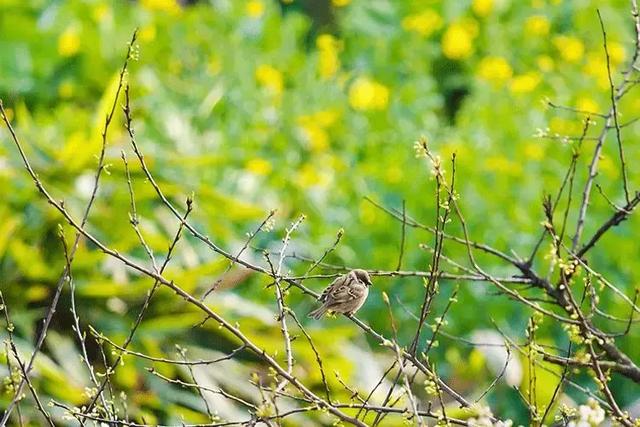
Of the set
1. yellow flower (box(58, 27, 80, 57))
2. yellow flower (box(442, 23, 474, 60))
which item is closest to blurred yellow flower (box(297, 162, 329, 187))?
yellow flower (box(58, 27, 80, 57))

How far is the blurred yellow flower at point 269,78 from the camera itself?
24.5ft

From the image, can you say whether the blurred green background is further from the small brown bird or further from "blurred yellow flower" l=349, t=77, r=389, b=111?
the small brown bird

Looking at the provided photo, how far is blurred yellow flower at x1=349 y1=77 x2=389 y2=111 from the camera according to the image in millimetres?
7305

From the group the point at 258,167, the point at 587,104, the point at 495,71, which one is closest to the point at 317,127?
the point at 258,167

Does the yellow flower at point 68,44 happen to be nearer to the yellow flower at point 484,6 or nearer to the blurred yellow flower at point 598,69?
the yellow flower at point 484,6

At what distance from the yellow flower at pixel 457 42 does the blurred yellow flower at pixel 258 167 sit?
212cm

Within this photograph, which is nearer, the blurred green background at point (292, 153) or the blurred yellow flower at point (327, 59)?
the blurred green background at point (292, 153)

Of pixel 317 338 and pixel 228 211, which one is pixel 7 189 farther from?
pixel 317 338

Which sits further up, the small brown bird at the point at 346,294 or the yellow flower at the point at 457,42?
the yellow flower at the point at 457,42

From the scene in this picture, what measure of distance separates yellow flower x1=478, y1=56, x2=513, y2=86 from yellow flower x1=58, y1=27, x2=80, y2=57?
2515mm

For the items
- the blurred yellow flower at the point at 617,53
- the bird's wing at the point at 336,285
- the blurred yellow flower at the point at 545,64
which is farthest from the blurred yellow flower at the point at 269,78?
the bird's wing at the point at 336,285

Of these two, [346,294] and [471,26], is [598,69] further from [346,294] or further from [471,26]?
[346,294]

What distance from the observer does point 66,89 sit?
276 inches

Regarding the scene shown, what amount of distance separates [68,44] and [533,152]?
2.83 metres
